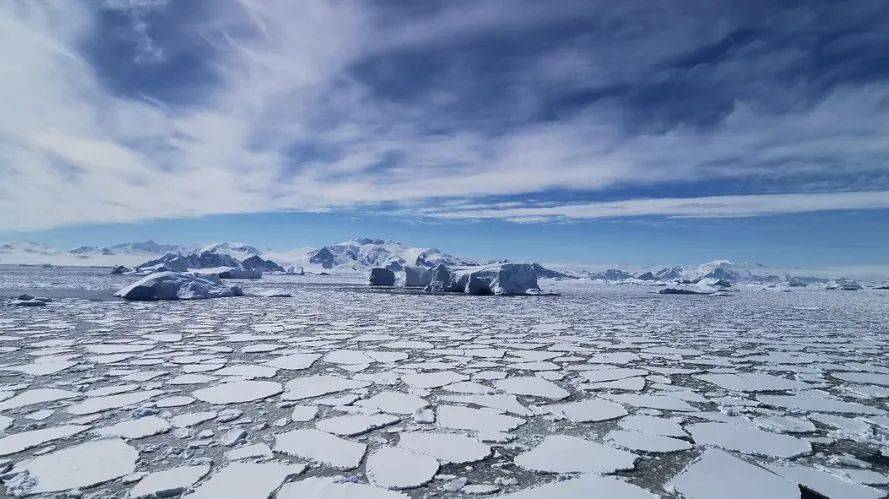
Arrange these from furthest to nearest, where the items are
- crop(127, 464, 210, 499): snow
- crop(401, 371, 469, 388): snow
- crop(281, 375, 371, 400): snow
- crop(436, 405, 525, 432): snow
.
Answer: crop(401, 371, 469, 388): snow → crop(281, 375, 371, 400): snow → crop(436, 405, 525, 432): snow → crop(127, 464, 210, 499): snow

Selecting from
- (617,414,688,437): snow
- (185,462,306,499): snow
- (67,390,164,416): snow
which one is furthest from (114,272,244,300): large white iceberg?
(617,414,688,437): snow

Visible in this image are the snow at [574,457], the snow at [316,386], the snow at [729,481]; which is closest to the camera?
the snow at [729,481]

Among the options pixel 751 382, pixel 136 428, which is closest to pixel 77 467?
pixel 136 428

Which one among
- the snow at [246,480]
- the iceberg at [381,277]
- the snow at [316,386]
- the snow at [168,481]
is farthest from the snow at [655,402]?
the iceberg at [381,277]

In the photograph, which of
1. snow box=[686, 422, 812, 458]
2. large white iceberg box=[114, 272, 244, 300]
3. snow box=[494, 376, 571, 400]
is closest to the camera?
snow box=[686, 422, 812, 458]

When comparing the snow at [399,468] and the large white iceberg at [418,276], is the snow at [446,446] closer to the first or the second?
the snow at [399,468]

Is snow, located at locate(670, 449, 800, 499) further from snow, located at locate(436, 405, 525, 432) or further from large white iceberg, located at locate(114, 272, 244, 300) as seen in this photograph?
large white iceberg, located at locate(114, 272, 244, 300)

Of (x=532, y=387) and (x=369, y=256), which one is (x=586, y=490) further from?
(x=369, y=256)
